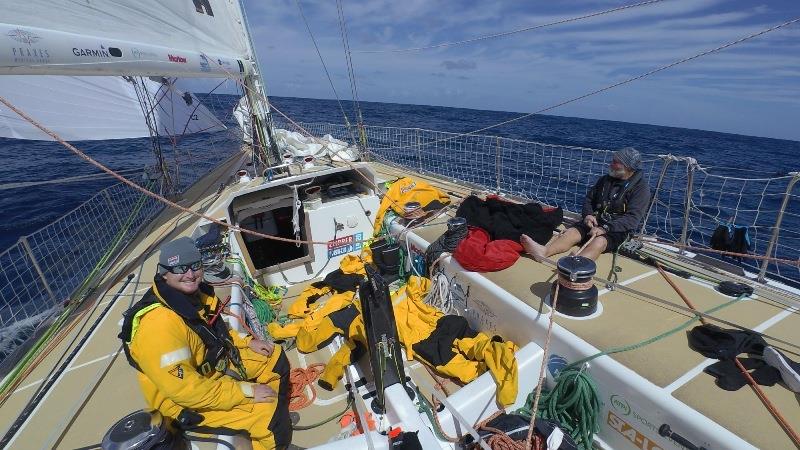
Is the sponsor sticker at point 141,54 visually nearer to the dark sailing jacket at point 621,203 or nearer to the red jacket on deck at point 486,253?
the red jacket on deck at point 486,253

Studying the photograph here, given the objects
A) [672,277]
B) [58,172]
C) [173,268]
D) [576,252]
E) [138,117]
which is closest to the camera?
[173,268]

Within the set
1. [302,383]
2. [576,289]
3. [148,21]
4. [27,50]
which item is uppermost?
[148,21]

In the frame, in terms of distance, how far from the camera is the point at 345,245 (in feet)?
18.0

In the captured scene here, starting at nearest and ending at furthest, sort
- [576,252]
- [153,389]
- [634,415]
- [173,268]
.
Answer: [153,389] < [173,268] < [634,415] < [576,252]

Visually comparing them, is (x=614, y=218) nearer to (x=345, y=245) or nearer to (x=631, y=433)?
(x=631, y=433)

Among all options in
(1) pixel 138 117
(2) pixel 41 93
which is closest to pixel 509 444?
(2) pixel 41 93

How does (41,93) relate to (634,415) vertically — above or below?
above

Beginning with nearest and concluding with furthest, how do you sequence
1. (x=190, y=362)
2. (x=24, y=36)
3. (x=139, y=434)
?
(x=139, y=434), (x=190, y=362), (x=24, y=36)

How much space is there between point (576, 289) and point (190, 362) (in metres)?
2.49

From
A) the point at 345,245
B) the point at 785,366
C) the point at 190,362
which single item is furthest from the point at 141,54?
the point at 785,366

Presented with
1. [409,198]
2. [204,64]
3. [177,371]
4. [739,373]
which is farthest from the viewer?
[409,198]

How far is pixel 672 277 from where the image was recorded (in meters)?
3.18

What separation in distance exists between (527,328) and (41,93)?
760 centimetres

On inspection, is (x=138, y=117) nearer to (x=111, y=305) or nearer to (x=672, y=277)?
(x=111, y=305)
